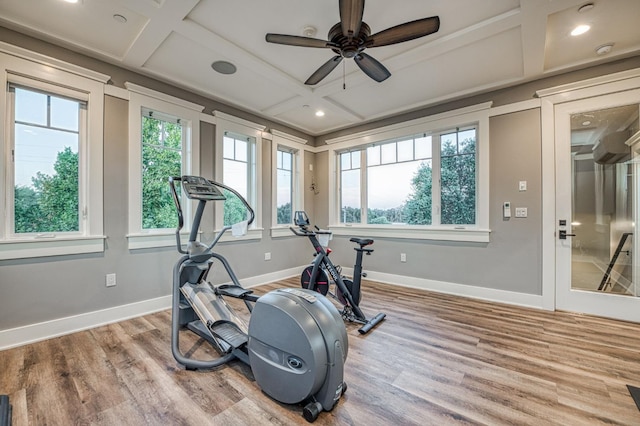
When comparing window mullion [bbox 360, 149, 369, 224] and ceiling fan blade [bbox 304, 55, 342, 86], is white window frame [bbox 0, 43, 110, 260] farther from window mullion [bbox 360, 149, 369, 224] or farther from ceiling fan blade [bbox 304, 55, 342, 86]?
window mullion [bbox 360, 149, 369, 224]

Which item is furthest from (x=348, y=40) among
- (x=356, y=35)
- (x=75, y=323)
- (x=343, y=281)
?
(x=75, y=323)

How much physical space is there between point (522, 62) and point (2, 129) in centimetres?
508

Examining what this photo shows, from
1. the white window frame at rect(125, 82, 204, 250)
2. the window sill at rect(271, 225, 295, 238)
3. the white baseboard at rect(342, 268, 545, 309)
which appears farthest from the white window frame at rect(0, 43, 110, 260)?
the white baseboard at rect(342, 268, 545, 309)

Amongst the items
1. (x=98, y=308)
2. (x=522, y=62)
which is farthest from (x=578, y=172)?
(x=98, y=308)

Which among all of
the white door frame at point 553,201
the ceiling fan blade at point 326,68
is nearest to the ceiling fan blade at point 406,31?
the ceiling fan blade at point 326,68

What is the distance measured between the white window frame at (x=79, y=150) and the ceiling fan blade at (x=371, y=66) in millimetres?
2681

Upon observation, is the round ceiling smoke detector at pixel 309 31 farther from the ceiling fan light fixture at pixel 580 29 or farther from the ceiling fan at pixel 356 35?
the ceiling fan light fixture at pixel 580 29

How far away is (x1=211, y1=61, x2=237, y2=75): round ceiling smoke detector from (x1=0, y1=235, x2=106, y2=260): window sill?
7.25ft

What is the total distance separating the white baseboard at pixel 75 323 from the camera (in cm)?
239

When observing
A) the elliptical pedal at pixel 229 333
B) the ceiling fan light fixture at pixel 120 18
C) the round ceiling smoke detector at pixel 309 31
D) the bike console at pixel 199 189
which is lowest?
the elliptical pedal at pixel 229 333

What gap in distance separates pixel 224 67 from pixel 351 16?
1901mm

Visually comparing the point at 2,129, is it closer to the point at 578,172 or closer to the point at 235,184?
the point at 235,184

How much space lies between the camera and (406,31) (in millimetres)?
1965

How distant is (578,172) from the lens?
3.17m
